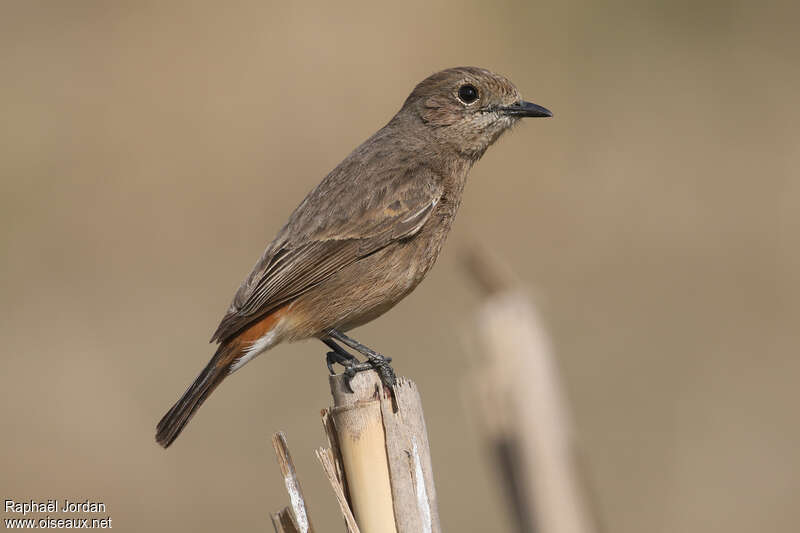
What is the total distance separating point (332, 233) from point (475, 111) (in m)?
1.16

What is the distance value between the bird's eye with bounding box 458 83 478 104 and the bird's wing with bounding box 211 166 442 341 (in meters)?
0.69

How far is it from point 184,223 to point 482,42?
3.64 m

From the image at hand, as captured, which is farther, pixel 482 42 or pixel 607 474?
pixel 482 42

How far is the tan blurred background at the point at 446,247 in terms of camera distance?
26.9ft

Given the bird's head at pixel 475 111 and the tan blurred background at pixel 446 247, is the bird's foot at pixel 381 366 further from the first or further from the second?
the tan blurred background at pixel 446 247

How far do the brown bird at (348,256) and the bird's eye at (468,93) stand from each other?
1.04ft

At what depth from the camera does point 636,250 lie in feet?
35.4

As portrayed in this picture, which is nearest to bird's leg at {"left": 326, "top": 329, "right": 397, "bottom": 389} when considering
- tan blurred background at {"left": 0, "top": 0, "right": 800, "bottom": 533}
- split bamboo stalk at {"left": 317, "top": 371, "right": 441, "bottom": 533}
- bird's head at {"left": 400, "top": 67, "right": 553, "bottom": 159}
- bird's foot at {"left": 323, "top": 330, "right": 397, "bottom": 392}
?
bird's foot at {"left": 323, "top": 330, "right": 397, "bottom": 392}

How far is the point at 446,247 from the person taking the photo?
9242 mm

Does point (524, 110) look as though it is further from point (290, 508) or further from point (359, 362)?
point (290, 508)

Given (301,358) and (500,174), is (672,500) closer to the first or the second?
(301,358)

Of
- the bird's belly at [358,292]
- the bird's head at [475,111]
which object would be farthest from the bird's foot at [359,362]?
the bird's head at [475,111]

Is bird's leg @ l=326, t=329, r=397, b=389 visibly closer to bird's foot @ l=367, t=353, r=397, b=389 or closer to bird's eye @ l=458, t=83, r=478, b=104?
bird's foot @ l=367, t=353, r=397, b=389

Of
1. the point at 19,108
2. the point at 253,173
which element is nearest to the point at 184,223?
the point at 253,173
